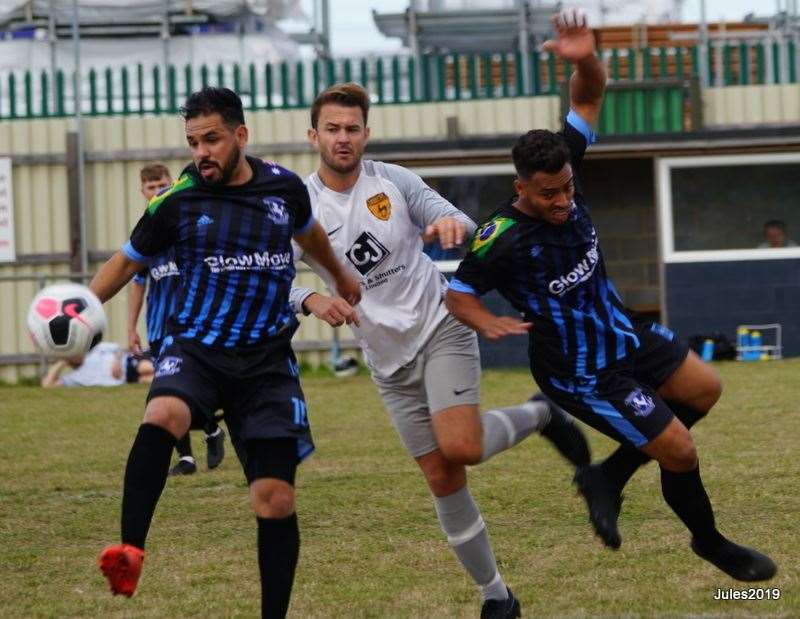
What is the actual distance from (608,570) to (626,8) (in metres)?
16.6

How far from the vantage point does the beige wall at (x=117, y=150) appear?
1855cm

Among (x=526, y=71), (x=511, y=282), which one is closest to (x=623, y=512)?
(x=511, y=282)

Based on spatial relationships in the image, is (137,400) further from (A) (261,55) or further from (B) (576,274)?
(B) (576,274)

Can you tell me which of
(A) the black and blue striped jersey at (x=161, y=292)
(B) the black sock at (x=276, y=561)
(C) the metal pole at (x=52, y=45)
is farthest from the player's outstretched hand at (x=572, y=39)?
(C) the metal pole at (x=52, y=45)

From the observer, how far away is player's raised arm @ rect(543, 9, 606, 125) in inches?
241

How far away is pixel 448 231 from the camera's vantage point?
5902mm

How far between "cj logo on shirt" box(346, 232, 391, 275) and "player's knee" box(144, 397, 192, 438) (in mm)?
1156

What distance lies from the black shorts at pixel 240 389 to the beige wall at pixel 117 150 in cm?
1302

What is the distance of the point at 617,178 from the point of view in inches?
799

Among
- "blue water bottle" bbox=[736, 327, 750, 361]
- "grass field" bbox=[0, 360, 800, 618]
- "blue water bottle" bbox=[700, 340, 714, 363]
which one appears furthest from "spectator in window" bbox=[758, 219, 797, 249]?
"grass field" bbox=[0, 360, 800, 618]

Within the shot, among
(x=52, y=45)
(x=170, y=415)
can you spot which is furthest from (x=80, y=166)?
(x=170, y=415)

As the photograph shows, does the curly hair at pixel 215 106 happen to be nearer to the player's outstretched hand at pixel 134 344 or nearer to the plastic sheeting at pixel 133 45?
the player's outstretched hand at pixel 134 344

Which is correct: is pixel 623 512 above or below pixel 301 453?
below

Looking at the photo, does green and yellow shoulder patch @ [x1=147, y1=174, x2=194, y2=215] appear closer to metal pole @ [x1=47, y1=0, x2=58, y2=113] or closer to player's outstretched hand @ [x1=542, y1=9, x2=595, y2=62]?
player's outstretched hand @ [x1=542, y1=9, x2=595, y2=62]
